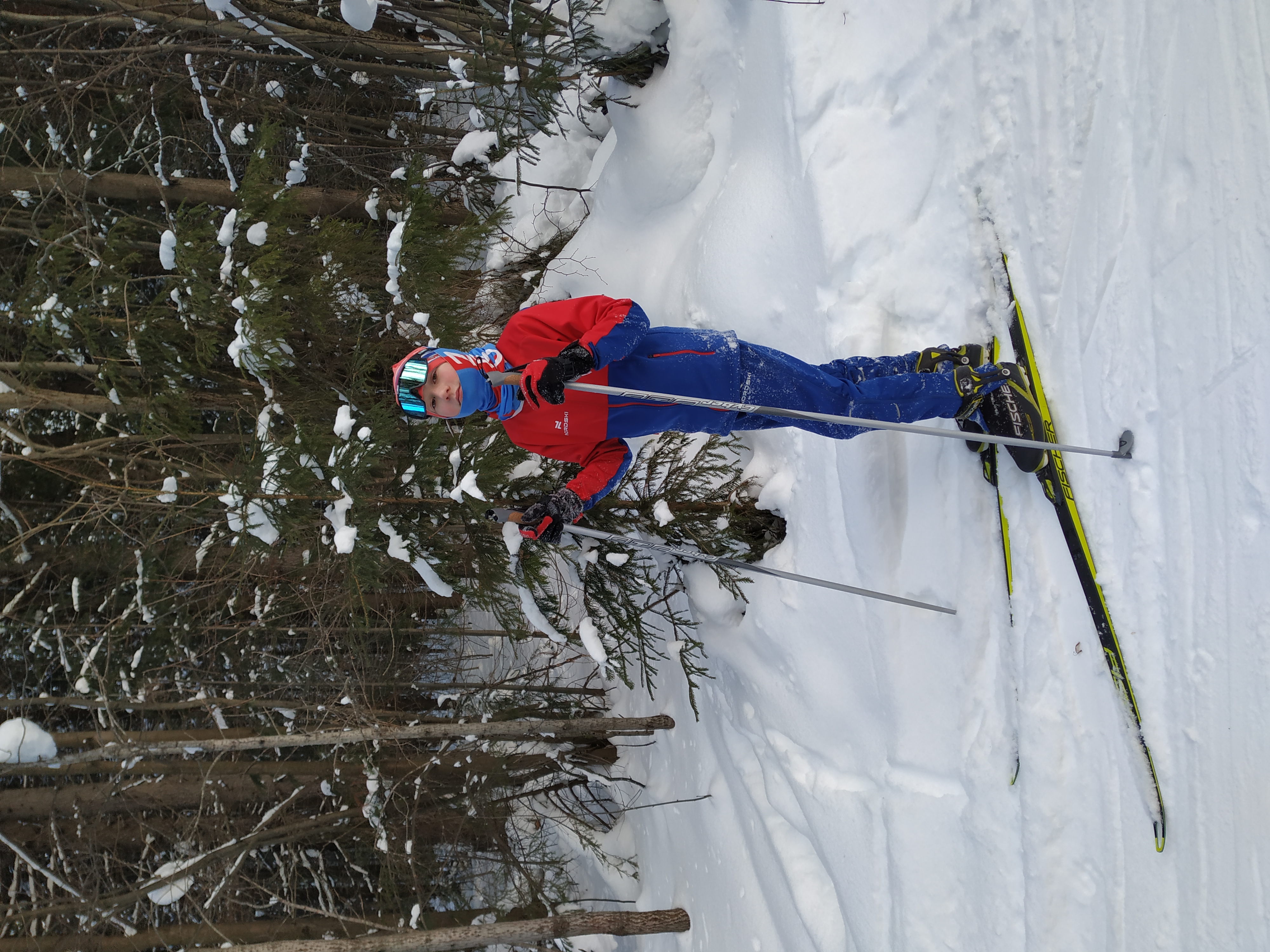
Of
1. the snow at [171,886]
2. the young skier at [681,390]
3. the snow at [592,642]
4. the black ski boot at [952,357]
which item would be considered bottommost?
the snow at [171,886]

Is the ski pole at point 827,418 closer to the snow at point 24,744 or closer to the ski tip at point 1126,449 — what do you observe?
the ski tip at point 1126,449

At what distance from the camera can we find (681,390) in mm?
2996

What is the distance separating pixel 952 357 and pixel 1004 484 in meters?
0.60

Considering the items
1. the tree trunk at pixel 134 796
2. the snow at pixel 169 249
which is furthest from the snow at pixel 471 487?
the tree trunk at pixel 134 796

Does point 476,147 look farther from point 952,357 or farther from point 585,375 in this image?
point 952,357

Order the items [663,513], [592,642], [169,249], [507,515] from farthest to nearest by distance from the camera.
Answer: [169,249], [592,642], [663,513], [507,515]

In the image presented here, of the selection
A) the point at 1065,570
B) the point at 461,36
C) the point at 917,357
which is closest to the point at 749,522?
the point at 917,357

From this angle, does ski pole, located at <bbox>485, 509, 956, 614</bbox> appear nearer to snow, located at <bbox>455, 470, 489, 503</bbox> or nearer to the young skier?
snow, located at <bbox>455, 470, 489, 503</bbox>

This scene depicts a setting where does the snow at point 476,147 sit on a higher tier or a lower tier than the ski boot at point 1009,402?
higher

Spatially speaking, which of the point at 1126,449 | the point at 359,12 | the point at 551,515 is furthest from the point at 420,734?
the point at 359,12

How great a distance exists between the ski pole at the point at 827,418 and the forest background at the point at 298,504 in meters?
1.24

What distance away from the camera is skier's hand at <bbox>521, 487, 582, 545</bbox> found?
315 cm

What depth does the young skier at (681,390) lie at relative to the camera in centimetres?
280

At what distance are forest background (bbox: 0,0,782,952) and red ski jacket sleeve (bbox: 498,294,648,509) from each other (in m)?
0.89
